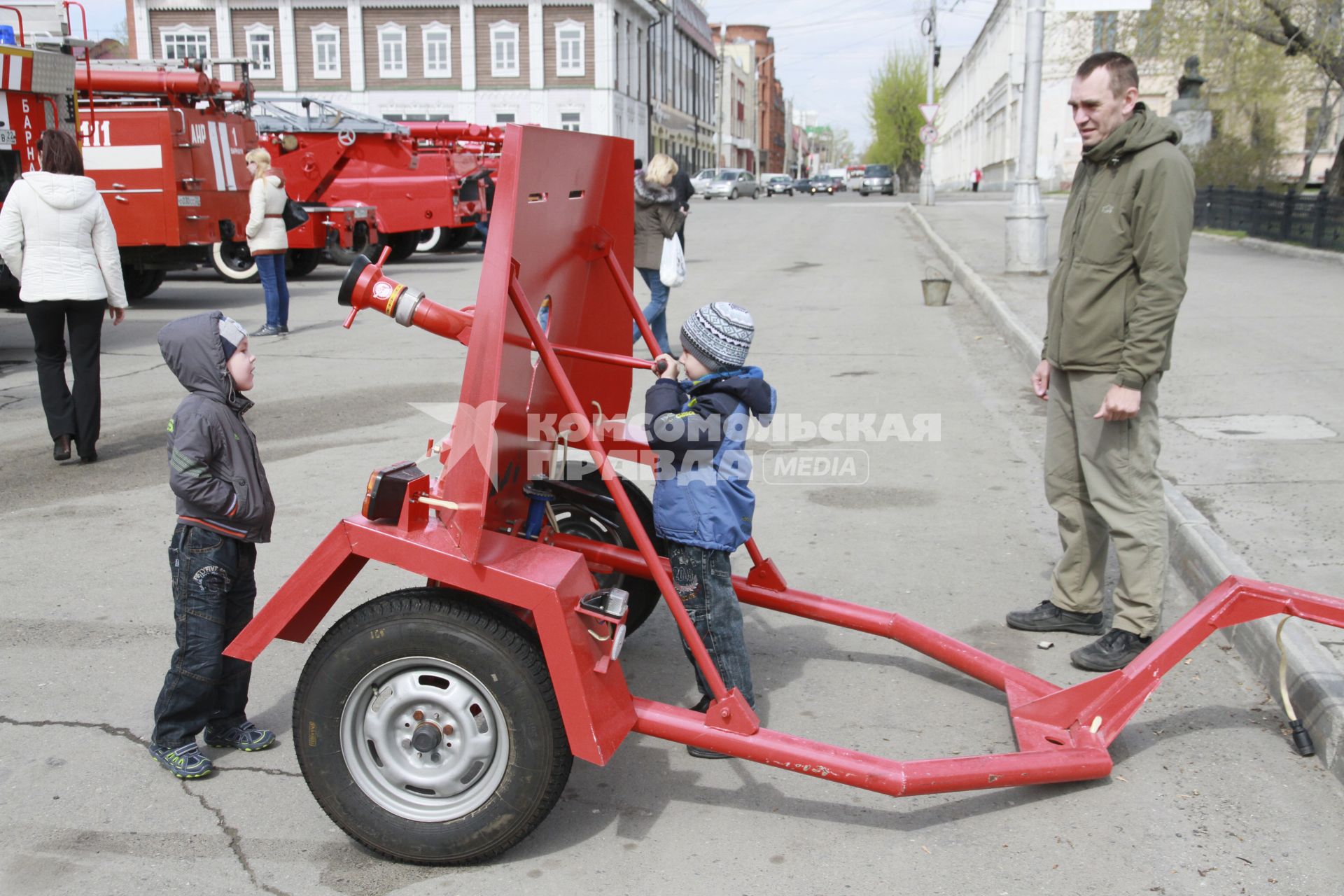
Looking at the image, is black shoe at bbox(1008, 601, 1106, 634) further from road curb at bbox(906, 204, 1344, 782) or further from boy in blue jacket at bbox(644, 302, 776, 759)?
boy in blue jacket at bbox(644, 302, 776, 759)

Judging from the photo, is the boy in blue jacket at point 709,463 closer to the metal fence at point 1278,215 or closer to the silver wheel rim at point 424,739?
the silver wheel rim at point 424,739

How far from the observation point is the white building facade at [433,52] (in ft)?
202

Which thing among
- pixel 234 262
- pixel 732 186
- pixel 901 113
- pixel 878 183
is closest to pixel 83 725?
pixel 234 262

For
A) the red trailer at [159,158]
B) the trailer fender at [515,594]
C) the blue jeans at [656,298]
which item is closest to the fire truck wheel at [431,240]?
the red trailer at [159,158]

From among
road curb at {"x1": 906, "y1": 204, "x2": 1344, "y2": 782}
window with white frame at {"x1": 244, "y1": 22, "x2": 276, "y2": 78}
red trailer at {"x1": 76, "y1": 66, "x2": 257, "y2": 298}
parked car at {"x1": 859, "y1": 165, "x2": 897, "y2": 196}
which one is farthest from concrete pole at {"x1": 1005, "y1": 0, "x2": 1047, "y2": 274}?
window with white frame at {"x1": 244, "y1": 22, "x2": 276, "y2": 78}

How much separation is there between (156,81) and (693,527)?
1265 cm

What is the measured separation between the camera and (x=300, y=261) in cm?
1833

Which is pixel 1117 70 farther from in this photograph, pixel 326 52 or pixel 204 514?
pixel 326 52

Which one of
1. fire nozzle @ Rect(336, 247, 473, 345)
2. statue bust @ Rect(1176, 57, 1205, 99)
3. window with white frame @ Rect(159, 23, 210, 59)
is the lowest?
fire nozzle @ Rect(336, 247, 473, 345)

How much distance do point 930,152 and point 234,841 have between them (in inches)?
1730

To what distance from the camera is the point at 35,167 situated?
984 centimetres

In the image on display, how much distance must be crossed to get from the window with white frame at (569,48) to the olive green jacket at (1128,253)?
61.2 m

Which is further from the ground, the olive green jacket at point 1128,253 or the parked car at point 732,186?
the parked car at point 732,186

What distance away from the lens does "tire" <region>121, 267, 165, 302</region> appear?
15.6 meters
